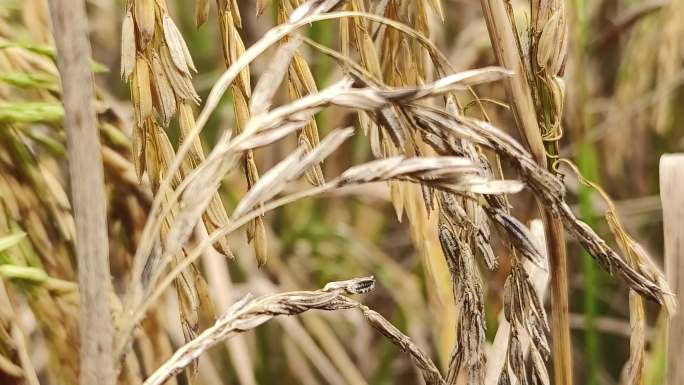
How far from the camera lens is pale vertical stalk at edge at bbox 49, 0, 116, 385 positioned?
360 mm

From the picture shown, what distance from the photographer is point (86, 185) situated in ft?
1.22

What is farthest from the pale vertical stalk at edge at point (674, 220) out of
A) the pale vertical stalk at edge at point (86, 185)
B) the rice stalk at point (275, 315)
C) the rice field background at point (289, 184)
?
the pale vertical stalk at edge at point (86, 185)

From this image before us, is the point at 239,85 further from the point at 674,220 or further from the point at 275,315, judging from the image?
the point at 674,220

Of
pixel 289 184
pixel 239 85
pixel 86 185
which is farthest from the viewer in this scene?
pixel 289 184

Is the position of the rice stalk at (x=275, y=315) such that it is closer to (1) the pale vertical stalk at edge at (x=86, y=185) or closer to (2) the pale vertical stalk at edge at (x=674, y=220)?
(1) the pale vertical stalk at edge at (x=86, y=185)

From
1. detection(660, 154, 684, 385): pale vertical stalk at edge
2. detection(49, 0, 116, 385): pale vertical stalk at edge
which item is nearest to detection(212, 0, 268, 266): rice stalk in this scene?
detection(49, 0, 116, 385): pale vertical stalk at edge

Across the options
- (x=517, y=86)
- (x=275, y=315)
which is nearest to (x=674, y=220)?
(x=517, y=86)

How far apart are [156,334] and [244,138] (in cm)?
44

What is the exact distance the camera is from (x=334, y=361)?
49.4 inches

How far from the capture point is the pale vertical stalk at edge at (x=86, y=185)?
0.36 metres

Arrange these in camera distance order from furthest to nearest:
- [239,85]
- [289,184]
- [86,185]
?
[289,184] → [239,85] → [86,185]

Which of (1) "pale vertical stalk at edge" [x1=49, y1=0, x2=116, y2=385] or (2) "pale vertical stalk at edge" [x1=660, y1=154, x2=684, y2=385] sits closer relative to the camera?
(1) "pale vertical stalk at edge" [x1=49, y1=0, x2=116, y2=385]

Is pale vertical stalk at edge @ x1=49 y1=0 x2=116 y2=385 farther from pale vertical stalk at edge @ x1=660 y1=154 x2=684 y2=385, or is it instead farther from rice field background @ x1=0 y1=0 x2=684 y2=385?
pale vertical stalk at edge @ x1=660 y1=154 x2=684 y2=385

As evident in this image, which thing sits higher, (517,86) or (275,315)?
(517,86)
